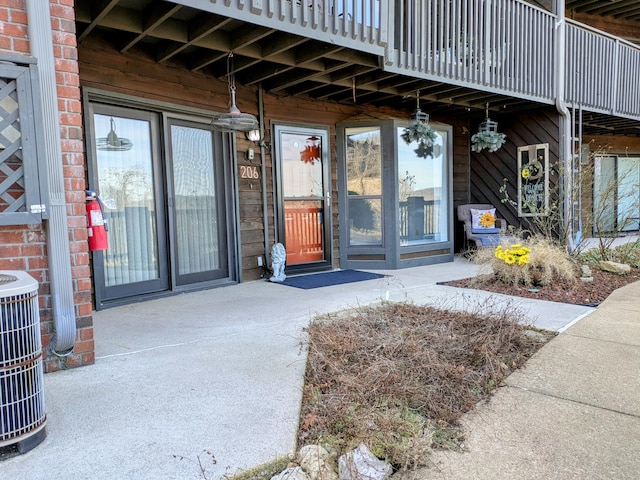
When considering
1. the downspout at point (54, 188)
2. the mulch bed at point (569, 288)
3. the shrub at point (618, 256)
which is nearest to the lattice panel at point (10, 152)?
the downspout at point (54, 188)

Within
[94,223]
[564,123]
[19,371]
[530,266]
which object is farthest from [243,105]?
[564,123]

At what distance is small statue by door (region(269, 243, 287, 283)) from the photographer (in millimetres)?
5125

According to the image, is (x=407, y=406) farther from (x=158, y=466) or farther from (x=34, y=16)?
(x=34, y=16)

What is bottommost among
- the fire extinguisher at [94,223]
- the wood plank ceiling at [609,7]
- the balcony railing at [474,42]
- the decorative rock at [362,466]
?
the decorative rock at [362,466]

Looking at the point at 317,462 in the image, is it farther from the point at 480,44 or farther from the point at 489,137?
the point at 489,137

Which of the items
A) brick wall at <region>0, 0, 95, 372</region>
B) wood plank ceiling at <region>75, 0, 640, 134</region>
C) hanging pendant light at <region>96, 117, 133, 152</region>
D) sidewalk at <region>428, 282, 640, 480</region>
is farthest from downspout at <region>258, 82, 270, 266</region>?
sidewalk at <region>428, 282, 640, 480</region>

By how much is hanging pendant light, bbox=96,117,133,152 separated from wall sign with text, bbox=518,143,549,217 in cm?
541

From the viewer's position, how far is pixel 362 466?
1.51 m

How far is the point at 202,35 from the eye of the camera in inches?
138

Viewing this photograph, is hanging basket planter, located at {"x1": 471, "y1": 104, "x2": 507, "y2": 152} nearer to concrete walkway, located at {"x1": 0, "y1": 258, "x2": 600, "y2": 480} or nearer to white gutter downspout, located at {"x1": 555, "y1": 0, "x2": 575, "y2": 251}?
white gutter downspout, located at {"x1": 555, "y1": 0, "x2": 575, "y2": 251}

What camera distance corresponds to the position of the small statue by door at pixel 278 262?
512 cm

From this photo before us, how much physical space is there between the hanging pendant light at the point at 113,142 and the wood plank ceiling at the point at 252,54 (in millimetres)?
732

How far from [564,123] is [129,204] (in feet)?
19.6

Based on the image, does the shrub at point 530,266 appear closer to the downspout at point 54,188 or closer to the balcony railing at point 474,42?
the balcony railing at point 474,42
